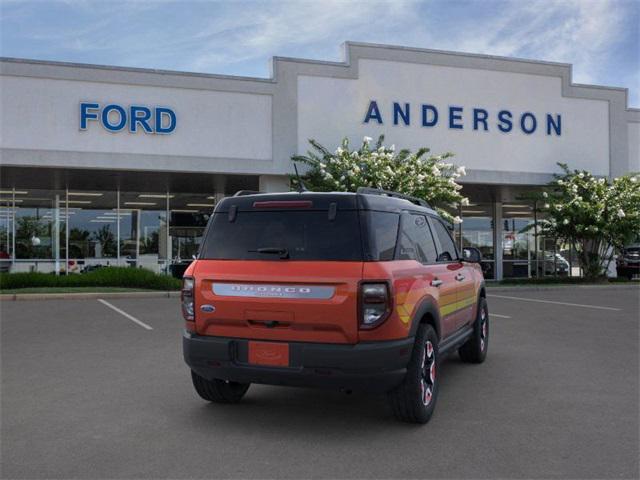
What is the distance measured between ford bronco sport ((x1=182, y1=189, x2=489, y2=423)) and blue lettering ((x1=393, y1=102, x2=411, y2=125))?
17.0m

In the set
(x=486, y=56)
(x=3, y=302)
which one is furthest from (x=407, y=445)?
(x=486, y=56)

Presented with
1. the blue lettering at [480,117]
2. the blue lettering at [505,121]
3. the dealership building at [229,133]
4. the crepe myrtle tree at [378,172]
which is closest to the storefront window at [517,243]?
the dealership building at [229,133]

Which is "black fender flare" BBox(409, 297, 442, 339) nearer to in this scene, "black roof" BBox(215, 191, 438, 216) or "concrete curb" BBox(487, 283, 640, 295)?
"black roof" BBox(215, 191, 438, 216)

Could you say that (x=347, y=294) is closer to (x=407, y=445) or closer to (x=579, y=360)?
(x=407, y=445)

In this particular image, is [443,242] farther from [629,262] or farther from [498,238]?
[629,262]

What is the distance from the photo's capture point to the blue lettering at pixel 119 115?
19.2m

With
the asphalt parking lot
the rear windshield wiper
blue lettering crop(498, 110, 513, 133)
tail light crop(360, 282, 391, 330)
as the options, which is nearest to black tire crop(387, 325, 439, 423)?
the asphalt parking lot

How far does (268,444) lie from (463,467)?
1.43m

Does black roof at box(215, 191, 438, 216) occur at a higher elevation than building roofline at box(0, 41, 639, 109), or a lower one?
lower

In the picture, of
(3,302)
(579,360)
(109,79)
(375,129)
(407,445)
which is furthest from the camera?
A: (375,129)

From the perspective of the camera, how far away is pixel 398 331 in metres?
4.79

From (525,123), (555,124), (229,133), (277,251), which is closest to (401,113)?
(525,123)

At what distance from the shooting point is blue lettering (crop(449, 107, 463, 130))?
22.8 meters

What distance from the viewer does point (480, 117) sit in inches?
914
